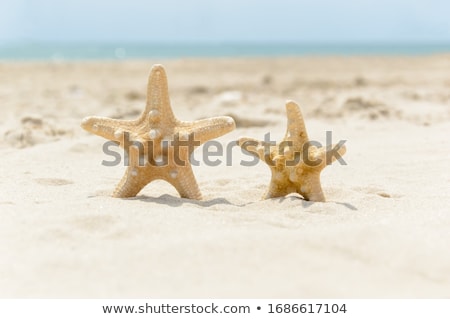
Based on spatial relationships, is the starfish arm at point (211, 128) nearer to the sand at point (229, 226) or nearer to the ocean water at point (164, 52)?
the sand at point (229, 226)

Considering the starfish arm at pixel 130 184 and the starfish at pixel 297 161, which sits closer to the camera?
the starfish at pixel 297 161

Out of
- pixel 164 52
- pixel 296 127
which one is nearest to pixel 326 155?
pixel 296 127

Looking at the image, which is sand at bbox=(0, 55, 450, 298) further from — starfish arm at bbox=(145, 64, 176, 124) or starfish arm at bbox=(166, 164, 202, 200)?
starfish arm at bbox=(145, 64, 176, 124)

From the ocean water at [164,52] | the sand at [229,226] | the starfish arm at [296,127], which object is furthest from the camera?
the ocean water at [164,52]

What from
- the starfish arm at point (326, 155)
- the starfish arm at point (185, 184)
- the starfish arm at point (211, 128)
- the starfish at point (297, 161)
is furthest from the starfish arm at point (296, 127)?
the starfish arm at point (185, 184)

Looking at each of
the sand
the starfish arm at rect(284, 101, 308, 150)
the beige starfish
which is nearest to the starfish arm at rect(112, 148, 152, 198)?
the beige starfish

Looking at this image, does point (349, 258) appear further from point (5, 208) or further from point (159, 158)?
point (5, 208)

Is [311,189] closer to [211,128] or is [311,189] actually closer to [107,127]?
[211,128]

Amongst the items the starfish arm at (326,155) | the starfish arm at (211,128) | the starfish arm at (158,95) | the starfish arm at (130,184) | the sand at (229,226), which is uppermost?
the starfish arm at (158,95)
